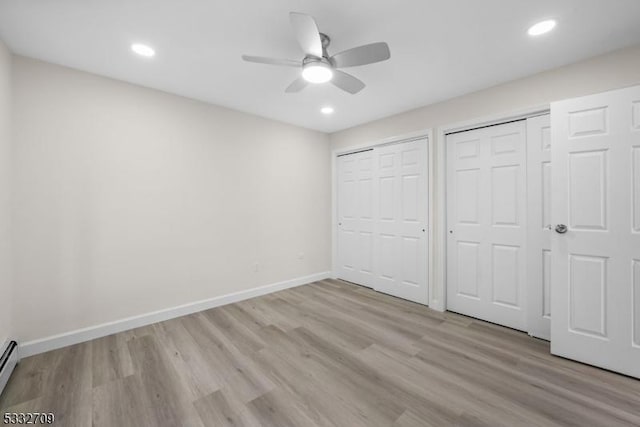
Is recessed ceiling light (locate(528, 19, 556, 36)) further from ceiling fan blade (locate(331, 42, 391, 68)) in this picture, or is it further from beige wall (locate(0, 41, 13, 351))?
beige wall (locate(0, 41, 13, 351))

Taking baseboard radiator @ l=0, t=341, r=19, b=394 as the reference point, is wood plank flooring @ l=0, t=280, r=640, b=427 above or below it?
below

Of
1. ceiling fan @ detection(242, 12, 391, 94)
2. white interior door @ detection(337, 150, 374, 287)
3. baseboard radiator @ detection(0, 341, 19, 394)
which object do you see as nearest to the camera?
ceiling fan @ detection(242, 12, 391, 94)

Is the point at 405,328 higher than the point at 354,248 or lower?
lower

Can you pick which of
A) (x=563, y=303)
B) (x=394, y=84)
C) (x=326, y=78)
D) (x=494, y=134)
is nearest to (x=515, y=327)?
(x=563, y=303)

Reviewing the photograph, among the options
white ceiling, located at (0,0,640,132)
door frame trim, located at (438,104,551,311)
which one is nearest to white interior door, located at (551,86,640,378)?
white ceiling, located at (0,0,640,132)

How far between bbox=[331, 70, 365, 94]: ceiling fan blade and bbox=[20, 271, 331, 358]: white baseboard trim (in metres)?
2.84

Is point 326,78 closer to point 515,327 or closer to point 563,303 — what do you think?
point 563,303

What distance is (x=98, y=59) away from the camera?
2275 mm

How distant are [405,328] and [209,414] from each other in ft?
6.39

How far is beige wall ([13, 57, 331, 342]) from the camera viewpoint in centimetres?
227

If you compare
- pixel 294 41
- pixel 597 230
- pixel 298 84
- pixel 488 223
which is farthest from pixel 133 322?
pixel 597 230

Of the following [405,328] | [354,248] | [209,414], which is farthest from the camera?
[354,248]

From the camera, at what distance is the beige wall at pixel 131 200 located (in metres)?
2.27

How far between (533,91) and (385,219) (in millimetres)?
2162
